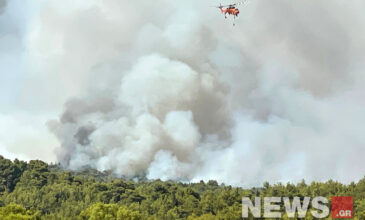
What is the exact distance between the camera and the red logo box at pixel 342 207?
343 ft

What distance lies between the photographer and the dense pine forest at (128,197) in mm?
110375

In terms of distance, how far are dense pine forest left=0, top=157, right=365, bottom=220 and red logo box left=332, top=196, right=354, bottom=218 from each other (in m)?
1.31

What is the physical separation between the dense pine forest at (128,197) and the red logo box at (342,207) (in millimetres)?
1314

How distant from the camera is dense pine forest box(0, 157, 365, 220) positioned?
4345 inches

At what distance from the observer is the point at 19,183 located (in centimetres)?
16000

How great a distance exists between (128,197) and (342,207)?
4969cm

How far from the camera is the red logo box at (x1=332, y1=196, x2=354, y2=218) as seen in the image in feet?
343

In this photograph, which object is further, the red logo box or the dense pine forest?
the dense pine forest

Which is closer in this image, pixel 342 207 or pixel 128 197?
pixel 342 207

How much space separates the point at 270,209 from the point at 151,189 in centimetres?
4725

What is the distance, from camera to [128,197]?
137m

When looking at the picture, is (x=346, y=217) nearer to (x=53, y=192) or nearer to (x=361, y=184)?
(x=361, y=184)

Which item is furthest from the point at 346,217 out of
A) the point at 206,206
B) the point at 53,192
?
the point at 53,192

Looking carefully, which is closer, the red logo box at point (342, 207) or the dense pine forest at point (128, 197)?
the red logo box at point (342, 207)
